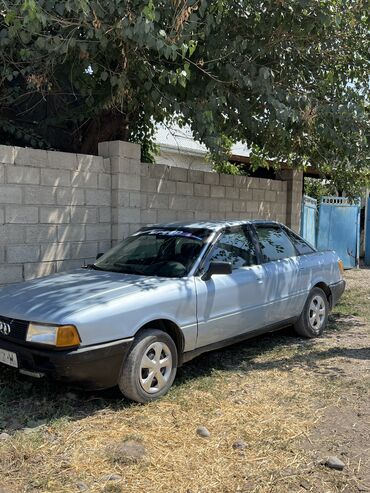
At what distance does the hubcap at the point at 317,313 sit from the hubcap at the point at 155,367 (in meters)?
2.57

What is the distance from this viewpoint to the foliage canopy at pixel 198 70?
17.5 ft

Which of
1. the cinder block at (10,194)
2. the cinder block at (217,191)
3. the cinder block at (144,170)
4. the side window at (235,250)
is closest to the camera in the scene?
the side window at (235,250)

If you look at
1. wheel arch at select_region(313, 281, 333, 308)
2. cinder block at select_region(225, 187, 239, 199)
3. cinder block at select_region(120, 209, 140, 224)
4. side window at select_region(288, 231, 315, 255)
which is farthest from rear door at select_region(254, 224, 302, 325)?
cinder block at select_region(225, 187, 239, 199)

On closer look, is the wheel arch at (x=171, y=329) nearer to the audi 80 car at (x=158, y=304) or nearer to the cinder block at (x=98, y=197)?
the audi 80 car at (x=158, y=304)

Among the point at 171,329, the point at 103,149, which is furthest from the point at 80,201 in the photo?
the point at 171,329

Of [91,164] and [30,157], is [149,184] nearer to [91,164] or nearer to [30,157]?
[91,164]

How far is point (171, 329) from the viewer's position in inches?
176

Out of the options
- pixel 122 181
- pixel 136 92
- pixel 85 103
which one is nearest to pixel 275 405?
pixel 122 181

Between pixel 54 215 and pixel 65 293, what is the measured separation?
239 centimetres

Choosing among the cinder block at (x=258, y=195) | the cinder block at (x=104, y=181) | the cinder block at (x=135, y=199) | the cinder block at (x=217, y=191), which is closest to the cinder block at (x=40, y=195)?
the cinder block at (x=104, y=181)

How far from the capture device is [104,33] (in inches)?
209

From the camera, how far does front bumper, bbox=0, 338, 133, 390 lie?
146 inches

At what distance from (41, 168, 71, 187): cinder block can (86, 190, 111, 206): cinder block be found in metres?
0.36

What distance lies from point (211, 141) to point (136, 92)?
1.39m
